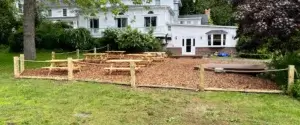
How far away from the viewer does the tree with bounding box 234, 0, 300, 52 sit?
11.5 m

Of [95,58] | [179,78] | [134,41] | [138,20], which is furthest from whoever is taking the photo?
[138,20]

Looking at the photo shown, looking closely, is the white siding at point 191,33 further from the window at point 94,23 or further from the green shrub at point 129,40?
the window at point 94,23

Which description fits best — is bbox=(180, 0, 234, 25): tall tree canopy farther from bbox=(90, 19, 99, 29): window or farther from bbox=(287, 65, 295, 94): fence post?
bbox=(287, 65, 295, 94): fence post

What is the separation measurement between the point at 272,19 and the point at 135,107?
18.8 ft

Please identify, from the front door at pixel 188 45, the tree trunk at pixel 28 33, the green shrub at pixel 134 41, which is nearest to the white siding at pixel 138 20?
the front door at pixel 188 45

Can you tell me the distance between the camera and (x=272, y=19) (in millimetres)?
11820

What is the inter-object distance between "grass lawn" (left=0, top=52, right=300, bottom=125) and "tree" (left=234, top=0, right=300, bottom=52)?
2.29 metres

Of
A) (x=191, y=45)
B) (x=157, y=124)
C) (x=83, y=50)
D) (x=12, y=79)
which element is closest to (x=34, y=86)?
(x=12, y=79)

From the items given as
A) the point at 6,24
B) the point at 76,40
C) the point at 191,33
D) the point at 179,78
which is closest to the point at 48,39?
the point at 76,40

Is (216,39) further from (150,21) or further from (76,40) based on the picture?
(76,40)

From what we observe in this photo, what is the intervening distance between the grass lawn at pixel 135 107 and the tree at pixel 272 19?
229cm

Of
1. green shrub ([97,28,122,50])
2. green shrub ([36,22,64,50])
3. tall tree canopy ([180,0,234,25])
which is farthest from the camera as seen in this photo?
tall tree canopy ([180,0,234,25])

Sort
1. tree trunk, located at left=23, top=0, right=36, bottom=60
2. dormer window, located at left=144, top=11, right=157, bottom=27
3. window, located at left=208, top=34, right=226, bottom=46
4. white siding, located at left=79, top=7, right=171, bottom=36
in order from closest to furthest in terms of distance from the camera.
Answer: tree trunk, located at left=23, top=0, right=36, bottom=60 → white siding, located at left=79, top=7, right=171, bottom=36 → dormer window, located at left=144, top=11, right=157, bottom=27 → window, located at left=208, top=34, right=226, bottom=46

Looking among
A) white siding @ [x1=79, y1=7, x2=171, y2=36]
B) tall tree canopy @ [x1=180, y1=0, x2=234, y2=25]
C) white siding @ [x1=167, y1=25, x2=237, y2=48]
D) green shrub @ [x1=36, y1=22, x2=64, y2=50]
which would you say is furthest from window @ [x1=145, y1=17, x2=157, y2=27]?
tall tree canopy @ [x1=180, y1=0, x2=234, y2=25]
